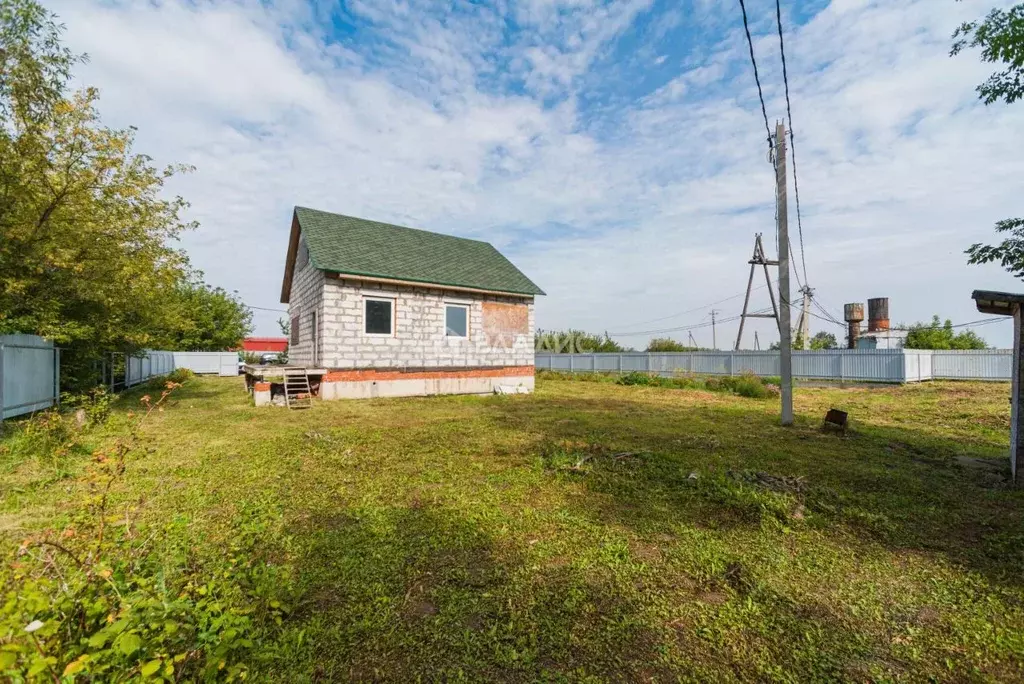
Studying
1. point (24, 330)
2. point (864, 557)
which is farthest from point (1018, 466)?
point (24, 330)

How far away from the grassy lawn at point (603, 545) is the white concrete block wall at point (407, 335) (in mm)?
6060

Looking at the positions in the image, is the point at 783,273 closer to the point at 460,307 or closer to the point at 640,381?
the point at 460,307

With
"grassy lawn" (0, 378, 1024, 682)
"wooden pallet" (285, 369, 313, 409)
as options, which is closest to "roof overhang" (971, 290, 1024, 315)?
"grassy lawn" (0, 378, 1024, 682)

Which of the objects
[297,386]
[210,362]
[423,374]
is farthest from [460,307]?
[210,362]

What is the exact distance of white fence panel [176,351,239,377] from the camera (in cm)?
2856

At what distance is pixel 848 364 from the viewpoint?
860 inches

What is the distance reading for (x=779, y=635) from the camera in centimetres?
255

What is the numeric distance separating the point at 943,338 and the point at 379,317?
1425 inches

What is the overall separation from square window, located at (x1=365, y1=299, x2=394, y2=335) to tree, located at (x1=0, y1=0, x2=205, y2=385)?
525 cm

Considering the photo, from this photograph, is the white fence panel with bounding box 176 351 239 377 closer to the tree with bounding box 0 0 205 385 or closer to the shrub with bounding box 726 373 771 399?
the tree with bounding box 0 0 205 385

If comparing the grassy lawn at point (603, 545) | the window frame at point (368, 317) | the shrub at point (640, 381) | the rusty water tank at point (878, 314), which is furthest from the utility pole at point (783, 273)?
the rusty water tank at point (878, 314)

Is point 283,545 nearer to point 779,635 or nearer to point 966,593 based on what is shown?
point 779,635

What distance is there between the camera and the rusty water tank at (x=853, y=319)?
1123 inches

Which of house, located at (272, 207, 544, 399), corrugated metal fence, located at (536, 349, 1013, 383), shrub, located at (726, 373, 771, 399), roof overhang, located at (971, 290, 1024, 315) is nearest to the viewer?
roof overhang, located at (971, 290, 1024, 315)
